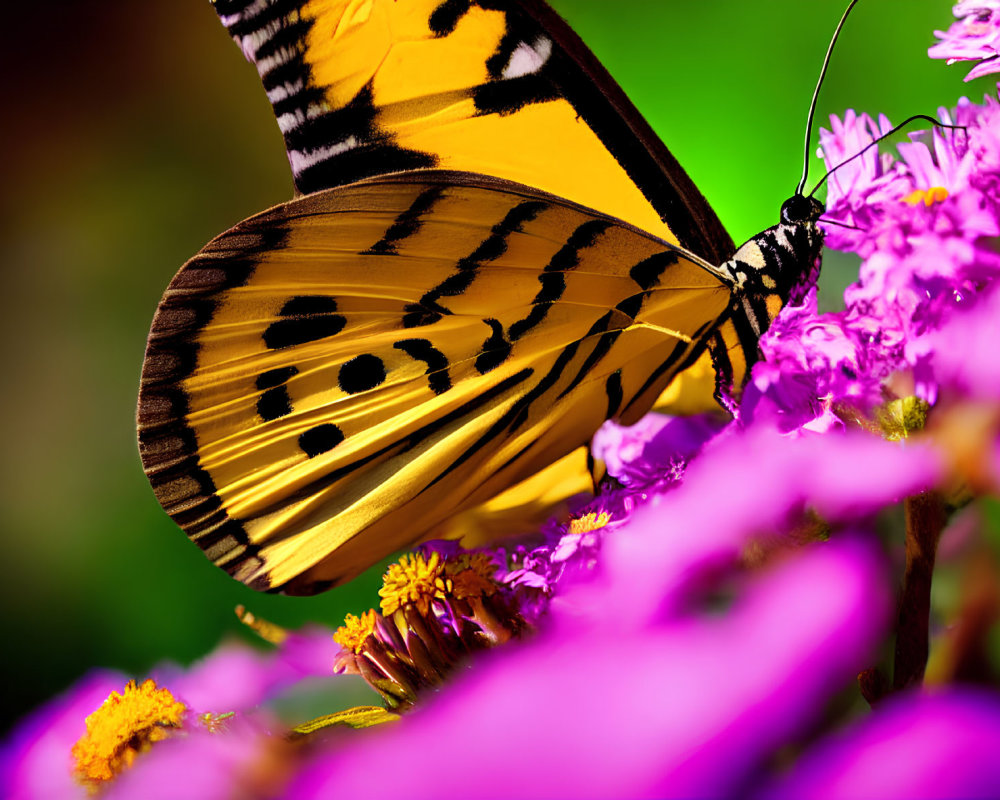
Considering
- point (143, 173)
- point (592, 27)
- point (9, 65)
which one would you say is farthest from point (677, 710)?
point (9, 65)

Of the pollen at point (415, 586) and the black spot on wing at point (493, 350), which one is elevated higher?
the black spot on wing at point (493, 350)

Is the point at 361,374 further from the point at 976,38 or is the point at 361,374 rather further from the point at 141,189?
the point at 141,189

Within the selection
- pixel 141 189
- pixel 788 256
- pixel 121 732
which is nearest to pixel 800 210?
pixel 788 256

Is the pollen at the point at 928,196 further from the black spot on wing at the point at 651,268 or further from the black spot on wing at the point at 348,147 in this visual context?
the black spot on wing at the point at 348,147

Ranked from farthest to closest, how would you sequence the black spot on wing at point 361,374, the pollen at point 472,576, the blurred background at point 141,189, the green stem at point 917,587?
the blurred background at point 141,189 → the black spot on wing at point 361,374 → the pollen at point 472,576 → the green stem at point 917,587

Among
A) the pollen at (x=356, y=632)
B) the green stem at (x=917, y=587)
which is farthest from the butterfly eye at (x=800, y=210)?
the pollen at (x=356, y=632)

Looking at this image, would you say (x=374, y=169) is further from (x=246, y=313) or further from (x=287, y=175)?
(x=287, y=175)
